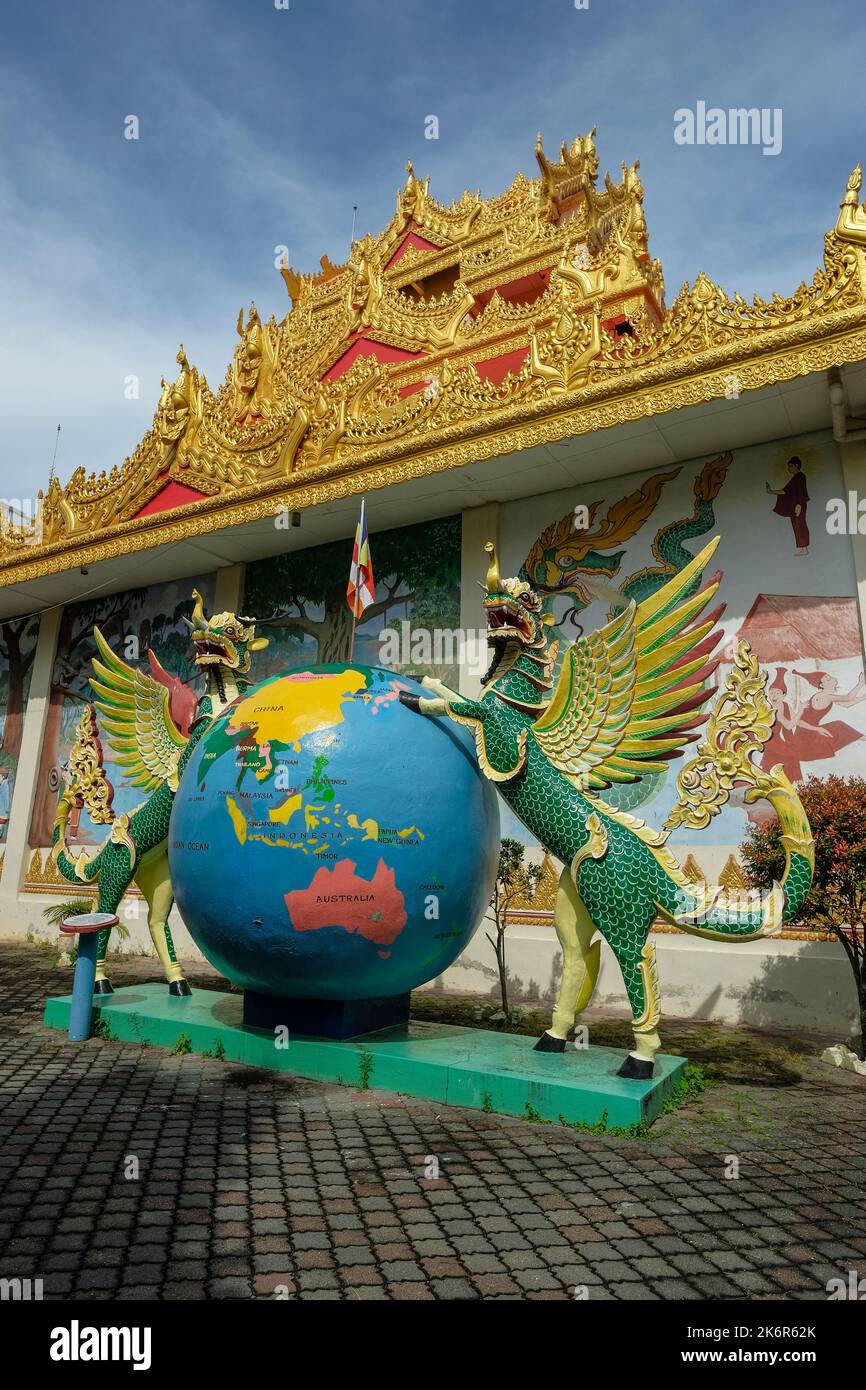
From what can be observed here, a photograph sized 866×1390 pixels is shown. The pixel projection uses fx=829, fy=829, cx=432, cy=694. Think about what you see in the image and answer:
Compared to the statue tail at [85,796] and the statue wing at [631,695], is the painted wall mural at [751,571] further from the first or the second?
the statue tail at [85,796]

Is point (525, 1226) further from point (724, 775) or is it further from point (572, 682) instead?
point (572, 682)

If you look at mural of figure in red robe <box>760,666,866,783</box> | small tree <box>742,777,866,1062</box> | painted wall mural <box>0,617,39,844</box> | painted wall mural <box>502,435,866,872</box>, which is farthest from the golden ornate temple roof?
small tree <box>742,777,866,1062</box>

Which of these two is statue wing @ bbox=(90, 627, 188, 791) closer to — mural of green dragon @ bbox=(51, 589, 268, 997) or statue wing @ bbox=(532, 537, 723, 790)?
mural of green dragon @ bbox=(51, 589, 268, 997)

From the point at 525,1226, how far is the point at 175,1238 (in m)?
1.27

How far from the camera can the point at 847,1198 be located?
11.5 ft

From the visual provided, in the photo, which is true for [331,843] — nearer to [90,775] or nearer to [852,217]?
[90,775]

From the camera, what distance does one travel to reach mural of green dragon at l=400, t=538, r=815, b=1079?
15.6ft

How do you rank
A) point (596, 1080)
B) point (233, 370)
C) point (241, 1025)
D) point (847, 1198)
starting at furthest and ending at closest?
point (233, 370)
point (241, 1025)
point (596, 1080)
point (847, 1198)

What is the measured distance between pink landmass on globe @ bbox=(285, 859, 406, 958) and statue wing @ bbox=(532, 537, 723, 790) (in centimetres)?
137

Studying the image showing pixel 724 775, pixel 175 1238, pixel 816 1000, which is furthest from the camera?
pixel 816 1000

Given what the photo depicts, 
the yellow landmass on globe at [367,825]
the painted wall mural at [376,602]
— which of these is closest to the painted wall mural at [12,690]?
the painted wall mural at [376,602]

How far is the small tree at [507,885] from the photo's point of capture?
851 cm

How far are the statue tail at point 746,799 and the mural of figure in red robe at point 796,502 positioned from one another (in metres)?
4.25
